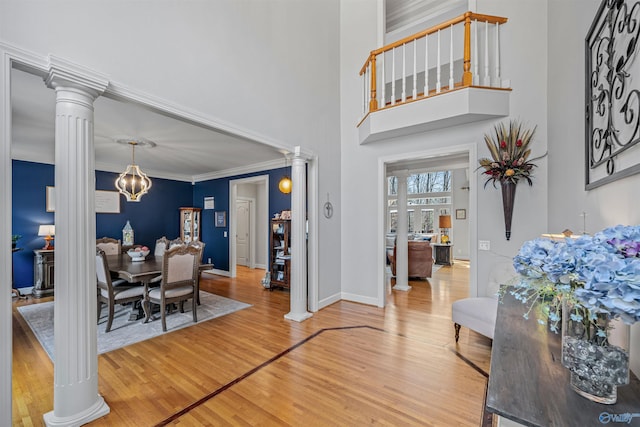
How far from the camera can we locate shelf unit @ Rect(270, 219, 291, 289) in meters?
5.23

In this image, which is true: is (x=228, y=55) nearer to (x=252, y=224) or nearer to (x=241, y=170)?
(x=241, y=170)

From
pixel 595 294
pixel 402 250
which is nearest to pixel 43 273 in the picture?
pixel 402 250

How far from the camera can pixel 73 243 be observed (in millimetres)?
1744

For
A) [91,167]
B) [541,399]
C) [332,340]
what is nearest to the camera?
[541,399]

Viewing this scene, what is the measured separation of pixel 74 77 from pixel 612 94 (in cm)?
312

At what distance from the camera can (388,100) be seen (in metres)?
4.95

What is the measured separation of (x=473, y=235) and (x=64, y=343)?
4110 millimetres

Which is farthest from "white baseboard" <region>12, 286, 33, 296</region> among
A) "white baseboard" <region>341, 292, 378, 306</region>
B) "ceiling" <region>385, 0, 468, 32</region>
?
"ceiling" <region>385, 0, 468, 32</region>

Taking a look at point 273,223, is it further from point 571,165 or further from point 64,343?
point 571,165

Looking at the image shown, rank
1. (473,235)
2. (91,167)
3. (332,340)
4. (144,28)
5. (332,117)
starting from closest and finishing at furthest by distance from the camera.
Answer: (91,167), (144,28), (332,340), (473,235), (332,117)

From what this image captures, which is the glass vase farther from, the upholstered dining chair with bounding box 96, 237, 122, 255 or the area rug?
the upholstered dining chair with bounding box 96, 237, 122, 255

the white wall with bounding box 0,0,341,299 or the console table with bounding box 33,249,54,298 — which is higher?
the white wall with bounding box 0,0,341,299

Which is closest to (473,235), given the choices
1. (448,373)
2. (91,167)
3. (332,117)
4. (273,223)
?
(448,373)

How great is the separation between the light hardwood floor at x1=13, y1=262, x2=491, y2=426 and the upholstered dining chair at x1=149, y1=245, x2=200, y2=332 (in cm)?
Result: 44
